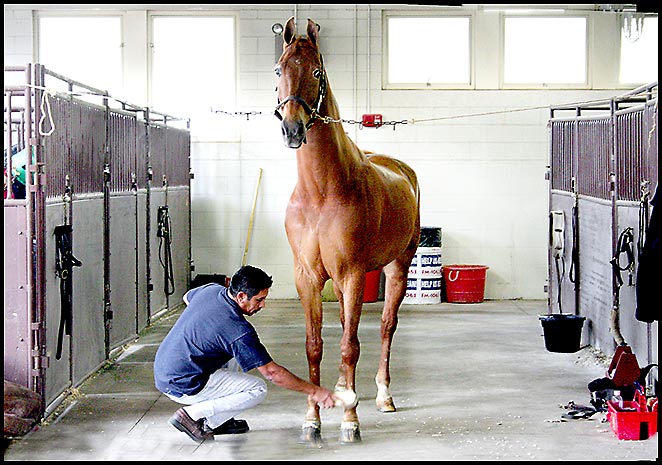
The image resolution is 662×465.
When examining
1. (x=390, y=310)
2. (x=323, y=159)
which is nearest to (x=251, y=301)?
(x=323, y=159)

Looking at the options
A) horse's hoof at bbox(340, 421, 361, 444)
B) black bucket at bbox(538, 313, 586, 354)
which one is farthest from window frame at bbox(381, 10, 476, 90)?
horse's hoof at bbox(340, 421, 361, 444)

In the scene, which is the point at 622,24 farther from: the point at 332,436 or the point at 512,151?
the point at 332,436

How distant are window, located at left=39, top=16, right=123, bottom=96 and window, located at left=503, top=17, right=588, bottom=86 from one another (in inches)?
175

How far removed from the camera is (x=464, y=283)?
409 inches

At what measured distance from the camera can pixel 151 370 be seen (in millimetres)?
6531

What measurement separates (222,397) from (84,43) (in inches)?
285

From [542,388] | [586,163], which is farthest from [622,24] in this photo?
[542,388]

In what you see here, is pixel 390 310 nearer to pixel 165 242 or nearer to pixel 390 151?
pixel 165 242

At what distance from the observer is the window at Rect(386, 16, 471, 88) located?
35.0ft

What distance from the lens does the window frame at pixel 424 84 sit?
10609mm

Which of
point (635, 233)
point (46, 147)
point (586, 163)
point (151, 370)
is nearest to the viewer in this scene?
point (46, 147)

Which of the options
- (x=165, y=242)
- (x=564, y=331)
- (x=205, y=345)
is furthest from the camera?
(x=165, y=242)

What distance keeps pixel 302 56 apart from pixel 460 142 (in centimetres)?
649

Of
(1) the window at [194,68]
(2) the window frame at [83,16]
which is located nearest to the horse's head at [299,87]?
(1) the window at [194,68]
